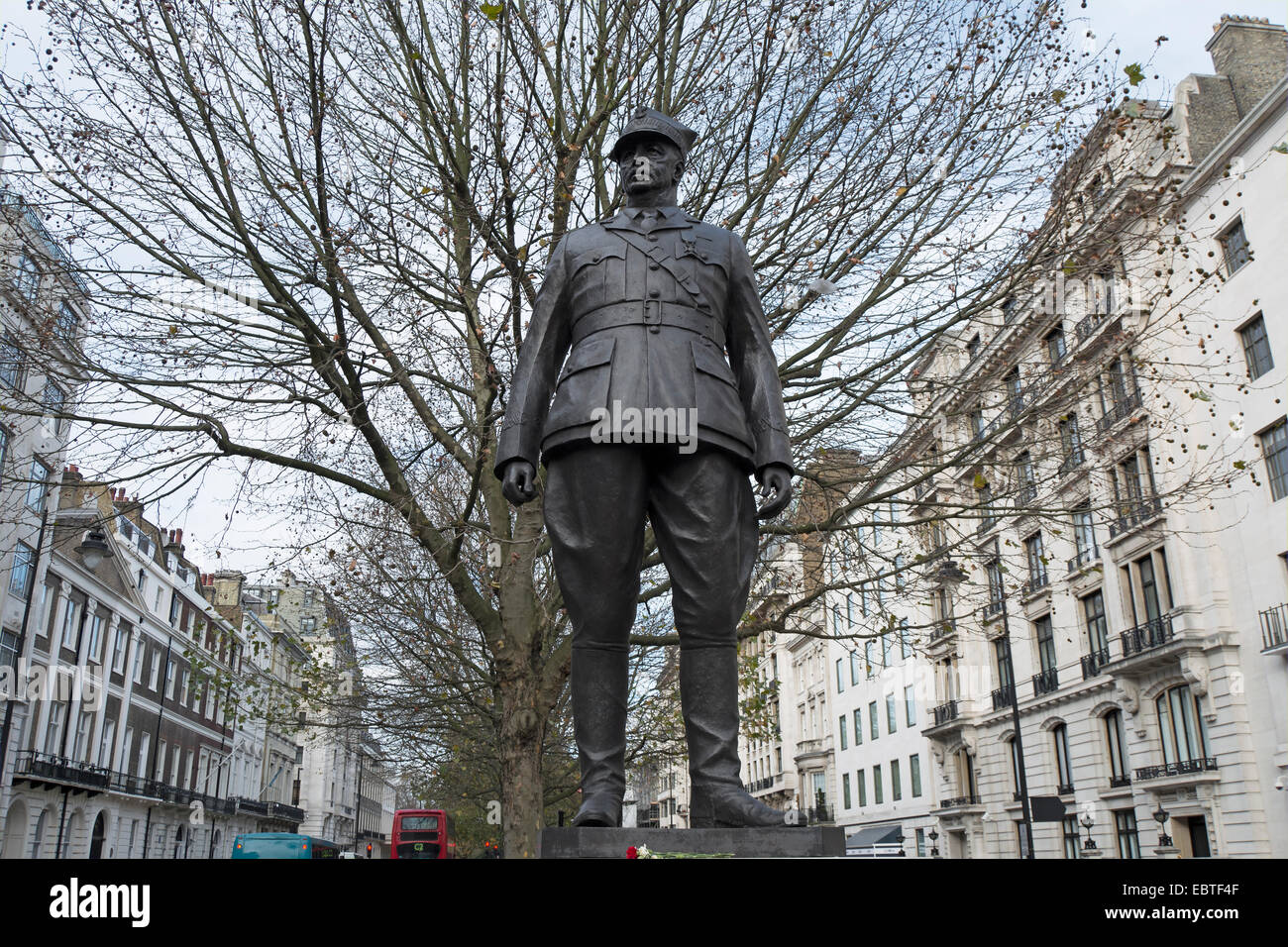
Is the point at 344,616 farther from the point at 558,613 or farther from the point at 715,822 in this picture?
the point at 715,822

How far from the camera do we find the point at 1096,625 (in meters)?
30.8

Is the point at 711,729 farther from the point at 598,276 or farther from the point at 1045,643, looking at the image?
the point at 1045,643

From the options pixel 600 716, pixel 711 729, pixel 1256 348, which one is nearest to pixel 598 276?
pixel 600 716

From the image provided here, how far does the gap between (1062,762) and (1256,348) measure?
49.2 feet

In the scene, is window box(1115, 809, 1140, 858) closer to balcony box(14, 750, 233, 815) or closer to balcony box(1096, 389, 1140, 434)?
balcony box(1096, 389, 1140, 434)

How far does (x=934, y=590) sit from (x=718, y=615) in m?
Result: 8.22

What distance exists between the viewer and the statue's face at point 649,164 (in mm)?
4520

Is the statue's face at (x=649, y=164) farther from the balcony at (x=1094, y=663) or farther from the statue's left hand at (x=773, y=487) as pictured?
the balcony at (x=1094, y=663)

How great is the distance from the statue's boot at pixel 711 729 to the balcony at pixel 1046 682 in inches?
1245

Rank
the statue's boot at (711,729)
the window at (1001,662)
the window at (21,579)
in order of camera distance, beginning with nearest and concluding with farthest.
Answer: the statue's boot at (711,729)
the window at (21,579)
the window at (1001,662)

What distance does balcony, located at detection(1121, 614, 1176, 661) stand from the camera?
26.2m

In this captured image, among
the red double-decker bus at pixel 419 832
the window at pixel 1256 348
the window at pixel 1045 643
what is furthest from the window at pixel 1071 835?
the red double-decker bus at pixel 419 832

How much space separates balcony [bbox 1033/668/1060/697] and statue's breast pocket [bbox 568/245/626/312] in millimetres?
31817

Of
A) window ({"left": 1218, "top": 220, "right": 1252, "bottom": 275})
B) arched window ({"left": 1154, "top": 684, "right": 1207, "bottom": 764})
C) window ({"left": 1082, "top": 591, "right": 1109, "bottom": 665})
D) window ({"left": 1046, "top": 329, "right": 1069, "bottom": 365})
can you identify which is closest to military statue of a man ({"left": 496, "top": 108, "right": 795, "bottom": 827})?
window ({"left": 1046, "top": 329, "right": 1069, "bottom": 365})
